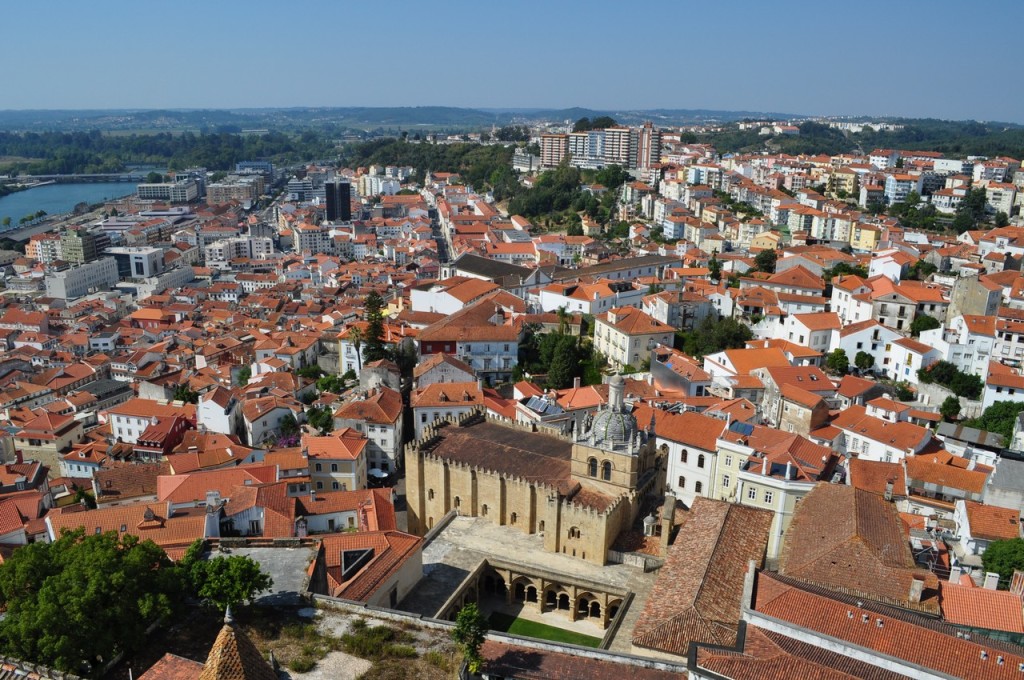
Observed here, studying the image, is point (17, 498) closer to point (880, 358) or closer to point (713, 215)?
point (880, 358)

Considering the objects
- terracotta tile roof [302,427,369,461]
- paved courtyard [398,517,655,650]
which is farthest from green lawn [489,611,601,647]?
terracotta tile roof [302,427,369,461]

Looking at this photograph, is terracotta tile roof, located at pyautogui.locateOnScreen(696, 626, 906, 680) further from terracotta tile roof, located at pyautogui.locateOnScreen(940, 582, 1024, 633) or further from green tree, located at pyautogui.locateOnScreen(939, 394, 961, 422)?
green tree, located at pyautogui.locateOnScreen(939, 394, 961, 422)

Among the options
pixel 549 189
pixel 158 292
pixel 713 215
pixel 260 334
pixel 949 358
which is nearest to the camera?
pixel 949 358

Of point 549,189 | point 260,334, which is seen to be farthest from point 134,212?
point 260,334

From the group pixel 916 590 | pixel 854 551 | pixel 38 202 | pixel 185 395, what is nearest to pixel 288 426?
pixel 185 395

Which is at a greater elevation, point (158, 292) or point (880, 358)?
point (880, 358)

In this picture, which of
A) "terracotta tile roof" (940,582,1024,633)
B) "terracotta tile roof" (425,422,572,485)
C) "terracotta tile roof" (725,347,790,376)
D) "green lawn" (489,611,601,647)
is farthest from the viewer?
"terracotta tile roof" (725,347,790,376)

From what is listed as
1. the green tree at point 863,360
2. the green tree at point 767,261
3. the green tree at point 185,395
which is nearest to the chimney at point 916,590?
the green tree at point 863,360
